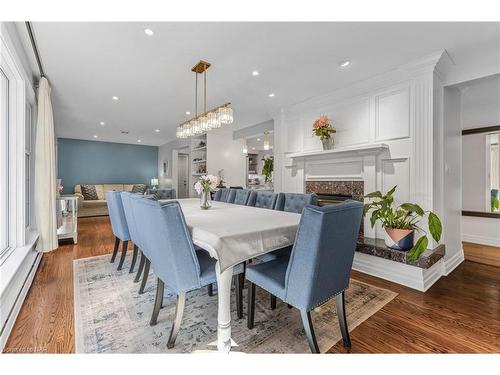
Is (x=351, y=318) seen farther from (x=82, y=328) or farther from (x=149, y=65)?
(x=149, y=65)

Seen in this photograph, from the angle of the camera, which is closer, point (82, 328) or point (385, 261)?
point (82, 328)

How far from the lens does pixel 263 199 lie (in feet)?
10.3

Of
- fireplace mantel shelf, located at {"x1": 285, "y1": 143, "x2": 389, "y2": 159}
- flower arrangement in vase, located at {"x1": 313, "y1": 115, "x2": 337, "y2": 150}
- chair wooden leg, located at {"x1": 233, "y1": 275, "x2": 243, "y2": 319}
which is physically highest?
flower arrangement in vase, located at {"x1": 313, "y1": 115, "x2": 337, "y2": 150}

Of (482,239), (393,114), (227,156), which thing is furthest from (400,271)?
(227,156)

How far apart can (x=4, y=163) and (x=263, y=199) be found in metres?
2.77

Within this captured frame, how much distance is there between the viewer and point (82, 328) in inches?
65.7

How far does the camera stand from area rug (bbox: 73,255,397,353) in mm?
1505

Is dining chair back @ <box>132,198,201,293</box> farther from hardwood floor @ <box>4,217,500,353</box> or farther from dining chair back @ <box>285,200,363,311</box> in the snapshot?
hardwood floor @ <box>4,217,500,353</box>

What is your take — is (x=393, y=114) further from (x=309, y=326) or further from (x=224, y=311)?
(x=224, y=311)

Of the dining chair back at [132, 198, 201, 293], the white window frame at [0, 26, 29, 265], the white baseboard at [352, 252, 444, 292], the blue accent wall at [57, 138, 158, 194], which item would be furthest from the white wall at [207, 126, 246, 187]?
the dining chair back at [132, 198, 201, 293]

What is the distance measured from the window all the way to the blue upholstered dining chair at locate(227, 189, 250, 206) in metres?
2.47

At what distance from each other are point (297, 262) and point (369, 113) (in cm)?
264

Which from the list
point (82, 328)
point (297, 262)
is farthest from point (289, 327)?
point (82, 328)
